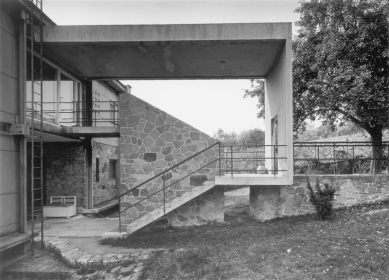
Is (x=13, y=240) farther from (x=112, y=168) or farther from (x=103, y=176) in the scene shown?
(x=112, y=168)

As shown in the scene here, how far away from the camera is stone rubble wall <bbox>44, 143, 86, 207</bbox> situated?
441 inches

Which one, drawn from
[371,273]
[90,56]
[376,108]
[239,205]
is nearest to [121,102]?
[90,56]

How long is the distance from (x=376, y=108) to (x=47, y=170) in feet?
40.7

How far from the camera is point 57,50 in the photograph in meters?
8.72

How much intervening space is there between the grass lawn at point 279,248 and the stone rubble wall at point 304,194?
0.41m

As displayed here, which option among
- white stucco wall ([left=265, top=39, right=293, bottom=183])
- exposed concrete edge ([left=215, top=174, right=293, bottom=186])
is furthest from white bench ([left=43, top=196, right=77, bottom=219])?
white stucco wall ([left=265, top=39, right=293, bottom=183])

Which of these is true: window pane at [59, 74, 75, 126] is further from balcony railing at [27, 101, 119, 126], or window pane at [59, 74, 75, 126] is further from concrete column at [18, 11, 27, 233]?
concrete column at [18, 11, 27, 233]

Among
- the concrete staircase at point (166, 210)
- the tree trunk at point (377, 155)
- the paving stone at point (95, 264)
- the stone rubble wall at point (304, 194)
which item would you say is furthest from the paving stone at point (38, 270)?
the tree trunk at point (377, 155)

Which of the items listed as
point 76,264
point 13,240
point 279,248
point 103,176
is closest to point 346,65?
point 279,248

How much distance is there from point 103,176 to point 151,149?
5392 mm

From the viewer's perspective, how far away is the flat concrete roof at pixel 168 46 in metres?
7.93

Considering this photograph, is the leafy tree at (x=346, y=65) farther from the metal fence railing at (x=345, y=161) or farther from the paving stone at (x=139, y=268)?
the paving stone at (x=139, y=268)

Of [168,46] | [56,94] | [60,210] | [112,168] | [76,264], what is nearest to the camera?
[76,264]

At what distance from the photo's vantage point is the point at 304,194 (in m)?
8.94
